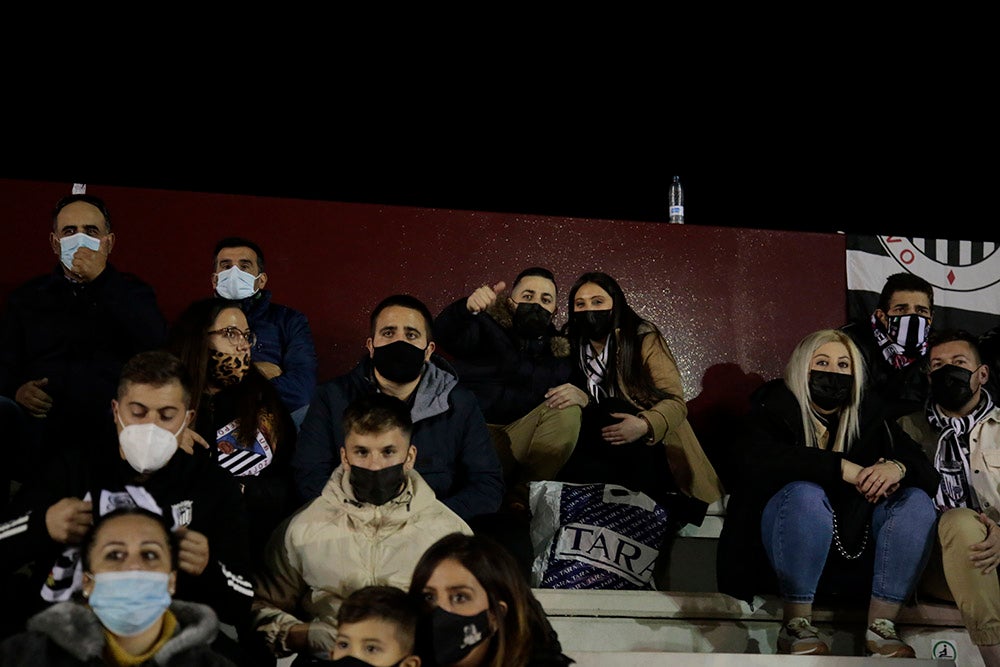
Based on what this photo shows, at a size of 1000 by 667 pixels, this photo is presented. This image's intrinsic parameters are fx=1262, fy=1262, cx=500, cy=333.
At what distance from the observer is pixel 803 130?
382 inches

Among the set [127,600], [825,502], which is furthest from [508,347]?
[127,600]

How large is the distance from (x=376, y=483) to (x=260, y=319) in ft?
5.42

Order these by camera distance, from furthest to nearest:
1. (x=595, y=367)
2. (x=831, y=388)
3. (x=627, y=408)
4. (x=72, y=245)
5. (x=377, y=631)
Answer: (x=595, y=367)
(x=627, y=408)
(x=72, y=245)
(x=831, y=388)
(x=377, y=631)

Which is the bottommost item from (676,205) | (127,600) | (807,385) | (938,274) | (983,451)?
(127,600)

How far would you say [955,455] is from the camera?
4.57 metres

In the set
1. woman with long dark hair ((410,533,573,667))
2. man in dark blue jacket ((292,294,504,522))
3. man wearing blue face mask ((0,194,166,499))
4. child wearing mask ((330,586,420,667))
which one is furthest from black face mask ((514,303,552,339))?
child wearing mask ((330,586,420,667))

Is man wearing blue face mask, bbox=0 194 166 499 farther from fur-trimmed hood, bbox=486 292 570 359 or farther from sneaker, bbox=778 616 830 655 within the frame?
sneaker, bbox=778 616 830 655

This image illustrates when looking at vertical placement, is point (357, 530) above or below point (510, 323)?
below

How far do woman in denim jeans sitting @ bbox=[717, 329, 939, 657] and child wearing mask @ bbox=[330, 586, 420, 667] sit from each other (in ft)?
4.79

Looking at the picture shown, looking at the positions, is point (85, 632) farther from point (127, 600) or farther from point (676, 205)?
point (676, 205)

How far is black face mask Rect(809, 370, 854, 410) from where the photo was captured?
Answer: 4.41 m

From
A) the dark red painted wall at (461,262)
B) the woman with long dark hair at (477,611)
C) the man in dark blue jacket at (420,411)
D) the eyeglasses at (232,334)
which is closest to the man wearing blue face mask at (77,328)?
the eyeglasses at (232,334)

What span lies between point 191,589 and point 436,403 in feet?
4.23

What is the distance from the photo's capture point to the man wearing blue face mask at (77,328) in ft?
15.1
